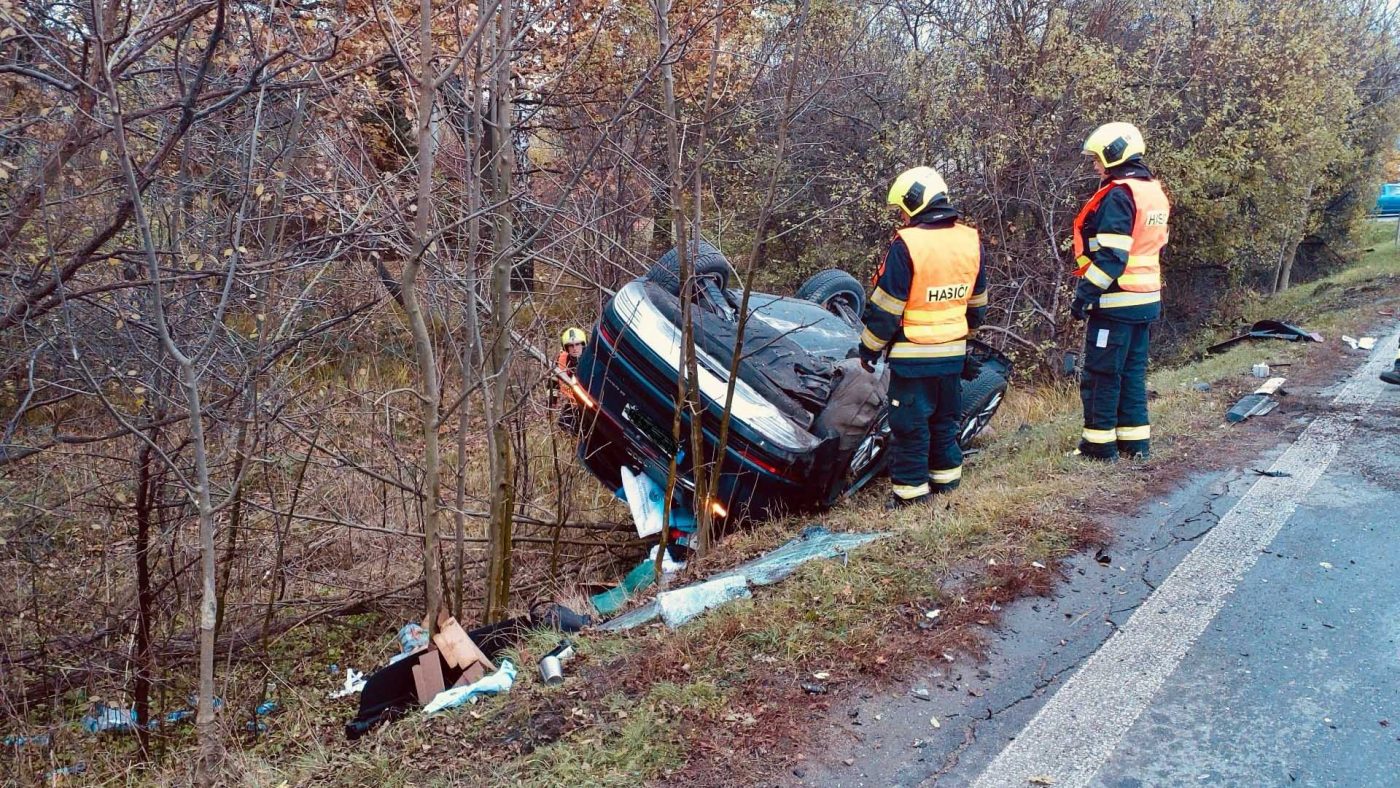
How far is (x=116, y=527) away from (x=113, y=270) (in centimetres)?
141

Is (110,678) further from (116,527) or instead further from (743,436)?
(743,436)

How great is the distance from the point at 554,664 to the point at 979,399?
357 cm

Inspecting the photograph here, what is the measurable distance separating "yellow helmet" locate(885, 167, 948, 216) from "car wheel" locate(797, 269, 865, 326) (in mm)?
2300

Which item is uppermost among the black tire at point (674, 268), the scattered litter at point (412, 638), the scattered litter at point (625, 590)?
the black tire at point (674, 268)

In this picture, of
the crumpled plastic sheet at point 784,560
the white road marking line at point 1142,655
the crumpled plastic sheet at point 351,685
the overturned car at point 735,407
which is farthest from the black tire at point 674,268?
the white road marking line at point 1142,655

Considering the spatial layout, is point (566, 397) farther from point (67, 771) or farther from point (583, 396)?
point (67, 771)

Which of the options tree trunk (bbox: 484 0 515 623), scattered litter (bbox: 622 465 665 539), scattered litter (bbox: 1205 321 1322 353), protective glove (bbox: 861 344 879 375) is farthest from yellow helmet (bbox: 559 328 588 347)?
scattered litter (bbox: 1205 321 1322 353)

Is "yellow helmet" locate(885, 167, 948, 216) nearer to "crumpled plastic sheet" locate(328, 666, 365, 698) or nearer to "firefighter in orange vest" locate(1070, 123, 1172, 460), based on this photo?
"firefighter in orange vest" locate(1070, 123, 1172, 460)

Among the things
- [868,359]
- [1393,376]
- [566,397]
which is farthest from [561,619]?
[1393,376]

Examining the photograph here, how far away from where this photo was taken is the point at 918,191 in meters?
4.52

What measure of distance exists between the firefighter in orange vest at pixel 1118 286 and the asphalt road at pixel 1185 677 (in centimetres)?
92

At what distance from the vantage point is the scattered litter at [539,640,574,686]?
3.25m

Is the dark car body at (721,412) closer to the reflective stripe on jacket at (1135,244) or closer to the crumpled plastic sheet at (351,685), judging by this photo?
the reflective stripe on jacket at (1135,244)

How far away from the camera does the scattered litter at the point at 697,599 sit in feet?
11.8
